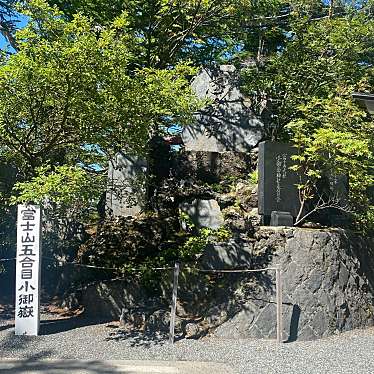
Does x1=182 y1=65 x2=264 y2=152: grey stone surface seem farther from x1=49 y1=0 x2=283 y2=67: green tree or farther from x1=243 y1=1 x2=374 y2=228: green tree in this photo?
x1=49 y1=0 x2=283 y2=67: green tree

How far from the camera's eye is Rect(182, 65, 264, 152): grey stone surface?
469 inches

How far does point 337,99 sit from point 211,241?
3.99m

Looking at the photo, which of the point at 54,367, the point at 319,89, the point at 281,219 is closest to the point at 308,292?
the point at 281,219

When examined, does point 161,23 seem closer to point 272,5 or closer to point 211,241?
point 272,5

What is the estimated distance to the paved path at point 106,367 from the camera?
18.7 feet

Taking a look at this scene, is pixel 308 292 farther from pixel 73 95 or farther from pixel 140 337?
pixel 73 95

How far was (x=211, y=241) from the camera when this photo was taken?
8.84 meters

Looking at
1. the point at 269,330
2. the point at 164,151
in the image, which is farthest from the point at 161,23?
the point at 269,330

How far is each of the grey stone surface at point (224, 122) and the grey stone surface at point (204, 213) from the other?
229 cm

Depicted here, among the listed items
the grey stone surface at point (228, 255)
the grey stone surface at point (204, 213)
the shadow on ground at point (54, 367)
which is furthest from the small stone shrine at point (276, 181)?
the shadow on ground at point (54, 367)

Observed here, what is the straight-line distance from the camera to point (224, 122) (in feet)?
39.7

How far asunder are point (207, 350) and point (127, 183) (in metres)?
4.14

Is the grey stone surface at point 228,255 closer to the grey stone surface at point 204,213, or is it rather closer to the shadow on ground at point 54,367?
the grey stone surface at point 204,213

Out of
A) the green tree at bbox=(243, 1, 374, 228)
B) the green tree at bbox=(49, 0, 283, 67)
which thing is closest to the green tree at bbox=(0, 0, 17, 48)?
the green tree at bbox=(49, 0, 283, 67)
